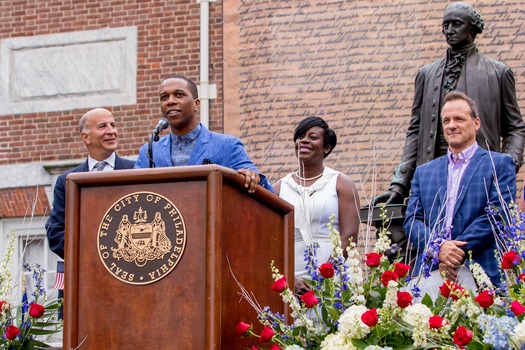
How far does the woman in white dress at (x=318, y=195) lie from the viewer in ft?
20.7

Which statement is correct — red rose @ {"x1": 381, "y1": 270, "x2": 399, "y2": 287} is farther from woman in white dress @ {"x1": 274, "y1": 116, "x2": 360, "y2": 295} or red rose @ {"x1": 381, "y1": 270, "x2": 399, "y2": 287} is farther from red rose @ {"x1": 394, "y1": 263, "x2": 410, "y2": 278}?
woman in white dress @ {"x1": 274, "y1": 116, "x2": 360, "y2": 295}

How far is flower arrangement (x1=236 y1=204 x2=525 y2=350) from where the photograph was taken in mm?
4031

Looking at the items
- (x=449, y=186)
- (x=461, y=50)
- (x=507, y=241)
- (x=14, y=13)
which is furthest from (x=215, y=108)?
(x=507, y=241)

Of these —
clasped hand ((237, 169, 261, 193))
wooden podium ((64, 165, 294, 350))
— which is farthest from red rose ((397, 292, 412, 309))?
clasped hand ((237, 169, 261, 193))

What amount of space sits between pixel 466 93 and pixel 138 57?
6.41 m

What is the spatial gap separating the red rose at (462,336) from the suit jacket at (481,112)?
3014mm

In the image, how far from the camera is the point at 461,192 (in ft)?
18.8

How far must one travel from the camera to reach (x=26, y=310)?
5293mm

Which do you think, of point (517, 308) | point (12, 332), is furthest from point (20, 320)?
point (517, 308)

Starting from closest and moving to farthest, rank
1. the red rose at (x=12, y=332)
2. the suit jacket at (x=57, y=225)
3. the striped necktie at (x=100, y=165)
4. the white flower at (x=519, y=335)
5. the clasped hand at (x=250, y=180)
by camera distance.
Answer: the white flower at (x=519, y=335), the clasped hand at (x=250, y=180), the red rose at (x=12, y=332), the suit jacket at (x=57, y=225), the striped necktie at (x=100, y=165)

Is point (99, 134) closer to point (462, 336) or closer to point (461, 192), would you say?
point (461, 192)

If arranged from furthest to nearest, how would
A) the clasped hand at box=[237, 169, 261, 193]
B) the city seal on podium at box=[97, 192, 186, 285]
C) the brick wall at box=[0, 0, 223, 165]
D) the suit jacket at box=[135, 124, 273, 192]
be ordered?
the brick wall at box=[0, 0, 223, 165]
the suit jacket at box=[135, 124, 273, 192]
the clasped hand at box=[237, 169, 261, 193]
the city seal on podium at box=[97, 192, 186, 285]

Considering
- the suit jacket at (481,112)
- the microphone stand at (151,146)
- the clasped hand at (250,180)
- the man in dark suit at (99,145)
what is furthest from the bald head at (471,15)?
the clasped hand at (250,180)

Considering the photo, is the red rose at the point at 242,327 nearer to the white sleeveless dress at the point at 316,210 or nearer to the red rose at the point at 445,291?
the red rose at the point at 445,291
